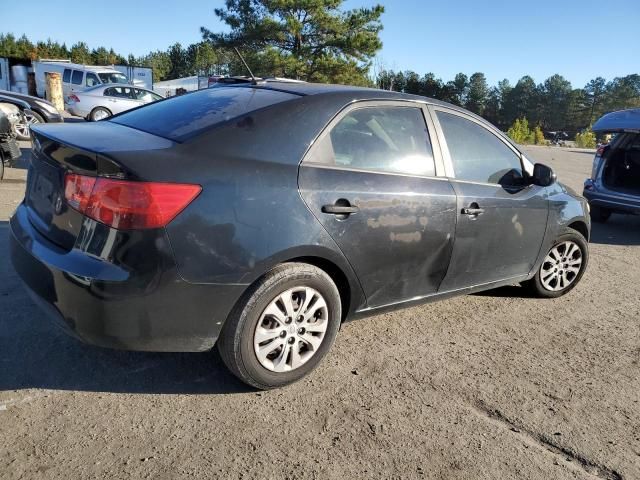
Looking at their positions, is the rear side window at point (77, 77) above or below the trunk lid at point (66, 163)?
above

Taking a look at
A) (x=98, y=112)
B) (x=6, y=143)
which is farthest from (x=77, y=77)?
(x=6, y=143)

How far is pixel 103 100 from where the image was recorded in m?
18.0

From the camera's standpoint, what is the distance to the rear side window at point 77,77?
24688 millimetres

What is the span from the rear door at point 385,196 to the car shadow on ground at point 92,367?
3.37 feet

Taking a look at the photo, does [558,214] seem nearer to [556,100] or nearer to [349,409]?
[349,409]

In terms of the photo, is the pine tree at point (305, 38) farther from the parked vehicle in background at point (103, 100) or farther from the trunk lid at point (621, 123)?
the trunk lid at point (621, 123)

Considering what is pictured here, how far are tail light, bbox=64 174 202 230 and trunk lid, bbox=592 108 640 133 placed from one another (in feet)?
21.5

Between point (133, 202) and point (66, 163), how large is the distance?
0.52m

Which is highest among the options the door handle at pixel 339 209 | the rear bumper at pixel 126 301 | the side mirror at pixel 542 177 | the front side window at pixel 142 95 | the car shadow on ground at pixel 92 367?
the front side window at pixel 142 95

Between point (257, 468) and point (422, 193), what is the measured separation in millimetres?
1832

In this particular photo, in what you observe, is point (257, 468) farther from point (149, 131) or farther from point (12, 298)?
point (12, 298)

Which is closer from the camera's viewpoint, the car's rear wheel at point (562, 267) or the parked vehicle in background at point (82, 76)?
the car's rear wheel at point (562, 267)

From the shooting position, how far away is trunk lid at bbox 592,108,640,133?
680cm

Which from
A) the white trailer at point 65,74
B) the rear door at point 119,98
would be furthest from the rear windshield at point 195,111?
the white trailer at point 65,74
